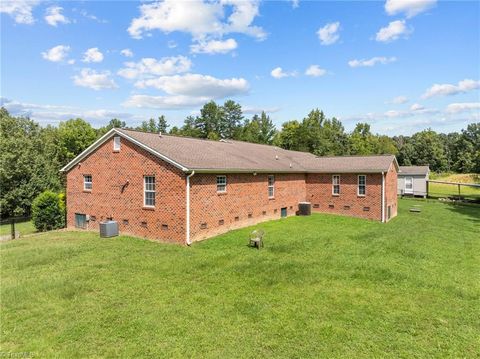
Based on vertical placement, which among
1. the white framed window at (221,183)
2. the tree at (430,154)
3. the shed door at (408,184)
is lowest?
the shed door at (408,184)

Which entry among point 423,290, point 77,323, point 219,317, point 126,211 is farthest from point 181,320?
point 126,211

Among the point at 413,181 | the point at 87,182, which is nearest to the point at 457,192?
the point at 413,181

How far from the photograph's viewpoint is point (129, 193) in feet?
49.4

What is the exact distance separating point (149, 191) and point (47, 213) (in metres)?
8.61

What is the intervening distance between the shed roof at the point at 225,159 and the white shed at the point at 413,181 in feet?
57.6

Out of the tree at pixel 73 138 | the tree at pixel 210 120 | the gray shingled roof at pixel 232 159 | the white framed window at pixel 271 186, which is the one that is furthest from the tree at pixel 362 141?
the tree at pixel 73 138

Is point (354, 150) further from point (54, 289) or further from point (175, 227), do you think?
point (54, 289)

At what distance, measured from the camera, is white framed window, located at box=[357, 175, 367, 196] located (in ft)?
67.1

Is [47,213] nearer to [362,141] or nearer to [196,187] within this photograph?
[196,187]

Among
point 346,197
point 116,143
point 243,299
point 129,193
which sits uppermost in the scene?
point 116,143

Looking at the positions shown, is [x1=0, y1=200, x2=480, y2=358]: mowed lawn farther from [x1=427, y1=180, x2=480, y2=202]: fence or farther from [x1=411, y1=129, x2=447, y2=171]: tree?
[x1=411, y1=129, x2=447, y2=171]: tree

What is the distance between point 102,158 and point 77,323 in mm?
11396

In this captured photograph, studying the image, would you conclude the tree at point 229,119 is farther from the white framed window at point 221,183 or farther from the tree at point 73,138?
the white framed window at point 221,183

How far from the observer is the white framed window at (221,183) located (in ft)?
48.7
